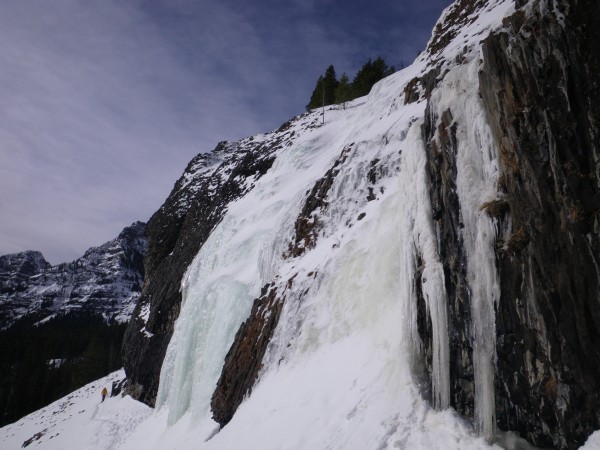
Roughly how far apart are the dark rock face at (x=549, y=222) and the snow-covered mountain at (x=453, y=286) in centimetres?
2

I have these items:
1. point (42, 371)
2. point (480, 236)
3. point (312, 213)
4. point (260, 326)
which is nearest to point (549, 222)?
point (480, 236)

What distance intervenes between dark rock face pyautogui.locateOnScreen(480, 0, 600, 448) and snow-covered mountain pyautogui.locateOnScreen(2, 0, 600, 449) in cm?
2

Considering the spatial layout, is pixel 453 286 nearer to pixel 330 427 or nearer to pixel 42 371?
pixel 330 427

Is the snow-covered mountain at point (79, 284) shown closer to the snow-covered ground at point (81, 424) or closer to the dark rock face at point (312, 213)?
the snow-covered ground at point (81, 424)

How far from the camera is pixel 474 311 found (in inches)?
217

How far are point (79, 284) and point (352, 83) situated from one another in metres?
167

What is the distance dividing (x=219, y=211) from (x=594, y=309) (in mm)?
24626

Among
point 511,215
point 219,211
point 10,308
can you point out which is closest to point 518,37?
point 511,215

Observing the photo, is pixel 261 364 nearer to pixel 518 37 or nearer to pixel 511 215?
pixel 511 215

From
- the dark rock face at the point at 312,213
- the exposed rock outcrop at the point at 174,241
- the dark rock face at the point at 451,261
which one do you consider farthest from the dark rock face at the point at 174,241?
the dark rock face at the point at 451,261

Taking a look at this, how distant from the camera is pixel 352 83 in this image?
4638cm

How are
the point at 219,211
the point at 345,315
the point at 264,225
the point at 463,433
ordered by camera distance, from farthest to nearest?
1. the point at 219,211
2. the point at 264,225
3. the point at 345,315
4. the point at 463,433

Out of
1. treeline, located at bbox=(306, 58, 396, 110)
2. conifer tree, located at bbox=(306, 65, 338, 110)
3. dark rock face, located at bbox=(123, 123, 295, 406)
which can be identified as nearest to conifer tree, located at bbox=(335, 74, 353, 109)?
treeline, located at bbox=(306, 58, 396, 110)

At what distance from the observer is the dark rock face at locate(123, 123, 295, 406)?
26.1m
